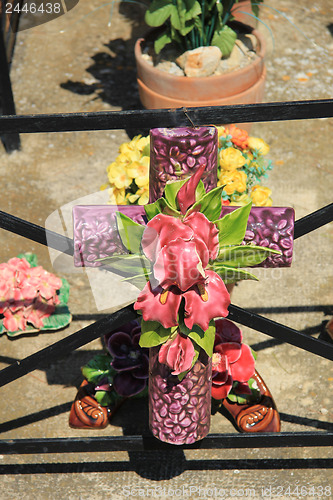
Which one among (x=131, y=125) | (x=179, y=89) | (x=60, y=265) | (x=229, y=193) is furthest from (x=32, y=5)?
(x=131, y=125)

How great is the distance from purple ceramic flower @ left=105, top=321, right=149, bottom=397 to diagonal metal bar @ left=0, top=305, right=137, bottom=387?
67 centimetres

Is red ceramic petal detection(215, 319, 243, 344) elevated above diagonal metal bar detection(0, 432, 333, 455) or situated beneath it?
elevated above

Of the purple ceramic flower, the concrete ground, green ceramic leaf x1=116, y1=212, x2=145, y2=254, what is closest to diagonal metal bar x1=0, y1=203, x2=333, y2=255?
green ceramic leaf x1=116, y1=212, x2=145, y2=254

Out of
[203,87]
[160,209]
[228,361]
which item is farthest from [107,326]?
[203,87]

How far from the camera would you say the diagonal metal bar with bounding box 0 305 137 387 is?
1.85m

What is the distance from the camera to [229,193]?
2.69 metres

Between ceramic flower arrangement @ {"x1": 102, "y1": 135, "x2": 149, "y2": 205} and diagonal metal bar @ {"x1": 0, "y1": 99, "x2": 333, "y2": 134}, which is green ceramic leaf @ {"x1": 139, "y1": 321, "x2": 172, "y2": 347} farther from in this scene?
ceramic flower arrangement @ {"x1": 102, "y1": 135, "x2": 149, "y2": 205}

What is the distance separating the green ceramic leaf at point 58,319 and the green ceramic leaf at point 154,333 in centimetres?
167

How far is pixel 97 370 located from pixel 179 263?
1.51 m

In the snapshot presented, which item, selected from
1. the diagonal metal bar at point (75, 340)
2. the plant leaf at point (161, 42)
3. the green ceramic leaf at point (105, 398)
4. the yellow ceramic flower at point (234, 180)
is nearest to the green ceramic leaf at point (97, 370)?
the green ceramic leaf at point (105, 398)

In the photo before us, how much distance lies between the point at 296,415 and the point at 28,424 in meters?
1.25

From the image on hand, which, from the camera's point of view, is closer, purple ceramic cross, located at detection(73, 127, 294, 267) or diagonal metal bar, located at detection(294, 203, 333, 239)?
purple ceramic cross, located at detection(73, 127, 294, 267)

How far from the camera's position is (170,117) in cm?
157

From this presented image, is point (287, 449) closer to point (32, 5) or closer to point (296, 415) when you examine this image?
point (296, 415)
